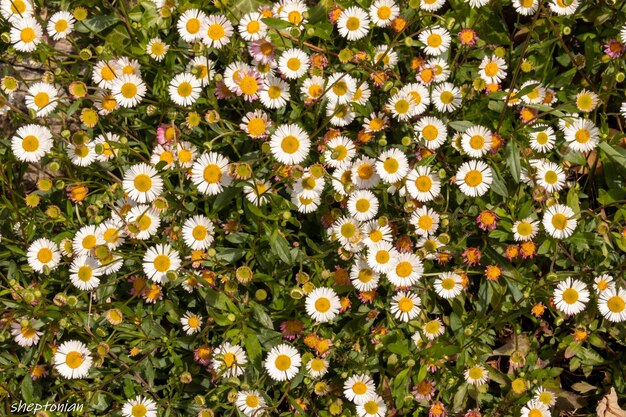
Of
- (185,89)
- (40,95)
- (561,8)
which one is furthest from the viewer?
(40,95)

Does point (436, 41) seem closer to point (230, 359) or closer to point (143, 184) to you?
point (143, 184)

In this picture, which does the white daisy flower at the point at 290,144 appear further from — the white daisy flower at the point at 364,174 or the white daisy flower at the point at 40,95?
the white daisy flower at the point at 40,95

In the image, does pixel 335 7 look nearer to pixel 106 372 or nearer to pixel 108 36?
pixel 108 36

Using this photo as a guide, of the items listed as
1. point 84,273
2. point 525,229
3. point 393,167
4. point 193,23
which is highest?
point 193,23

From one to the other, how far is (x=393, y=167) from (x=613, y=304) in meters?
1.58

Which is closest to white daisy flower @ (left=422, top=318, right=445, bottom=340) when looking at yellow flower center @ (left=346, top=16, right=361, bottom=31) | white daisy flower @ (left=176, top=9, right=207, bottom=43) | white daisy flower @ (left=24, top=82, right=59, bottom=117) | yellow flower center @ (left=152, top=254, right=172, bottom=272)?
yellow flower center @ (left=152, top=254, right=172, bottom=272)

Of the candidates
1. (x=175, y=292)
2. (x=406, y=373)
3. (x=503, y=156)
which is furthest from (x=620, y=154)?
(x=175, y=292)

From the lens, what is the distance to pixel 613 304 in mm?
3650

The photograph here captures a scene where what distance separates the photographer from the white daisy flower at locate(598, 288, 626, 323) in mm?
3635

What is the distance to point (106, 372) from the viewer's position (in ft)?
13.0

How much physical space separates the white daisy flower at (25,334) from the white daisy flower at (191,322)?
3.22 ft

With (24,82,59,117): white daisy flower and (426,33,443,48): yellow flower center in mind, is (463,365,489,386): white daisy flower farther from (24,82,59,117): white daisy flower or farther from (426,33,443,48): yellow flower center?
(24,82,59,117): white daisy flower

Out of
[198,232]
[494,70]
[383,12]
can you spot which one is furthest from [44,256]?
[494,70]

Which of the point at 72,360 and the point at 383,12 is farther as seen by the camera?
the point at 383,12
